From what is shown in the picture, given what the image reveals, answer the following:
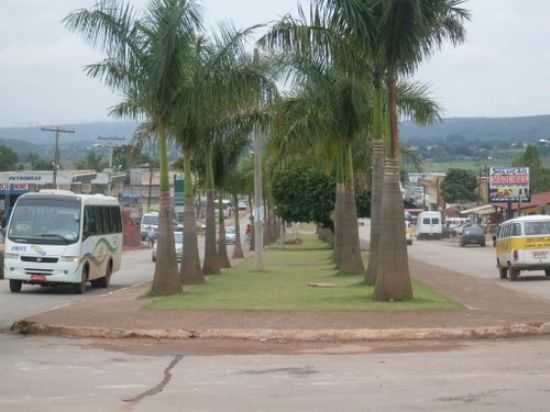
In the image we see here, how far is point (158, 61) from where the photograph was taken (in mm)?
23531

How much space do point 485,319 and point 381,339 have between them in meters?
2.47

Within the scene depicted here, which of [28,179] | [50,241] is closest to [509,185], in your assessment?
[28,179]

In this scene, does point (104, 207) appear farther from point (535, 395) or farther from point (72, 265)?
point (535, 395)

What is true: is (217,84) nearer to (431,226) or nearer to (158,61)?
(158,61)

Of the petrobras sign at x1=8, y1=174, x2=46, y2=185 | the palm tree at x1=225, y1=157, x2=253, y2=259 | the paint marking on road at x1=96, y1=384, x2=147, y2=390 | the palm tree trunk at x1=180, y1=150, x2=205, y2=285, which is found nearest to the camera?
the paint marking on road at x1=96, y1=384, x2=147, y2=390

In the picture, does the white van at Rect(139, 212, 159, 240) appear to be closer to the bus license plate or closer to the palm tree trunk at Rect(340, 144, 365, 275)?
the palm tree trunk at Rect(340, 144, 365, 275)

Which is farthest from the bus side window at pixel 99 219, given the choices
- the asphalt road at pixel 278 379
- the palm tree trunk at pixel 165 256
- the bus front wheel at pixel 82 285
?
the asphalt road at pixel 278 379

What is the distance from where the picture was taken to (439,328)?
1683 centimetres

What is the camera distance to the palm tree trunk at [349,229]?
3159 centimetres

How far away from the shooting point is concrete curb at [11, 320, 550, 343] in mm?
16625

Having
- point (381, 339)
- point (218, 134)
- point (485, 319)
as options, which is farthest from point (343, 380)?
point (218, 134)

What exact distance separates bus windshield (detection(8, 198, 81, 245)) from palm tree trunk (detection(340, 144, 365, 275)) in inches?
320

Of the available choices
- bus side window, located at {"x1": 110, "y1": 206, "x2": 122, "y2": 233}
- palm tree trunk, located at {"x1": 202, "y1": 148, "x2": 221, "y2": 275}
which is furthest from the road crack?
palm tree trunk, located at {"x1": 202, "y1": 148, "x2": 221, "y2": 275}

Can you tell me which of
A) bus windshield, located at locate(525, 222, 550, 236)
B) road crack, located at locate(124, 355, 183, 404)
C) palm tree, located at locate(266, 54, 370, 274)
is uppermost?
palm tree, located at locate(266, 54, 370, 274)
